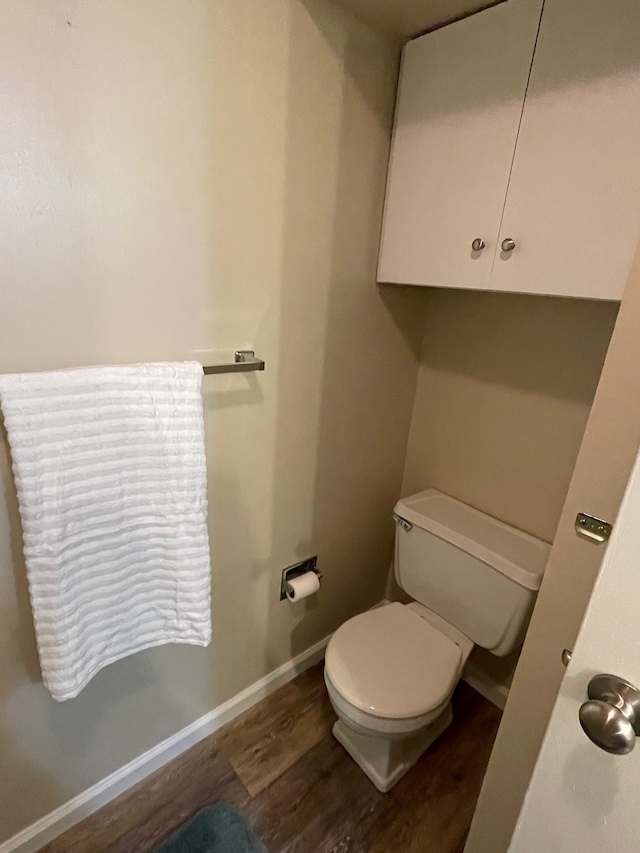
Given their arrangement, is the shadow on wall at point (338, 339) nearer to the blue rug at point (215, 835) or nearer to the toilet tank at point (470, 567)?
the toilet tank at point (470, 567)

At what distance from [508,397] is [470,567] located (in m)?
0.57

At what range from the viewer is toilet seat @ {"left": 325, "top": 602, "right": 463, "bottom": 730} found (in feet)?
4.26

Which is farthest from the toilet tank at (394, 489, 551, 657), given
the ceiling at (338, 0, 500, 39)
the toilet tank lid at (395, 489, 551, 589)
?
the ceiling at (338, 0, 500, 39)

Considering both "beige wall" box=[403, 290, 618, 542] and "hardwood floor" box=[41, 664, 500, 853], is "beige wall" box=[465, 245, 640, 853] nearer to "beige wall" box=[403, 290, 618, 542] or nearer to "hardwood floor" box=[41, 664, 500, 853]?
"hardwood floor" box=[41, 664, 500, 853]

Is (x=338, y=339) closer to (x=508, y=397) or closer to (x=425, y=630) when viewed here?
(x=508, y=397)

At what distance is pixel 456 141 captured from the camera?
3.94 feet

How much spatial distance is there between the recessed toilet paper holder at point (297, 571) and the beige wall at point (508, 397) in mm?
549

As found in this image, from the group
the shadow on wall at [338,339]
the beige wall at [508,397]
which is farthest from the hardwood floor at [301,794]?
the beige wall at [508,397]

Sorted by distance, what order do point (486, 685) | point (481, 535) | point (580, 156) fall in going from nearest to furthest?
1. point (580, 156)
2. point (481, 535)
3. point (486, 685)

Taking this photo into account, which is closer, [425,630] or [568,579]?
[568,579]

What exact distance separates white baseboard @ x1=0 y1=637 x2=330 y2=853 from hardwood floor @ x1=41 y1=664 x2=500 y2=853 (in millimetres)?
25

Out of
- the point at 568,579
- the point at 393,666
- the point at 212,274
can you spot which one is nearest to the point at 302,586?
the point at 393,666

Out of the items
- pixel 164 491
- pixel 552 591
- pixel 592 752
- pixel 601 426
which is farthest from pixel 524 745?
pixel 164 491

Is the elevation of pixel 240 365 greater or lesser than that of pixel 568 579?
greater
